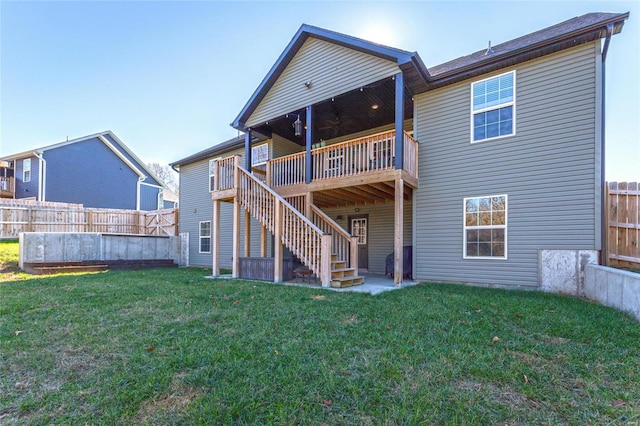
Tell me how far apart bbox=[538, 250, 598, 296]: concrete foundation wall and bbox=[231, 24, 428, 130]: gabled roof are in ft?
17.2

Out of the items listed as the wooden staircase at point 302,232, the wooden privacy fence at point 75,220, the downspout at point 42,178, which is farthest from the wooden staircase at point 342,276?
the downspout at point 42,178

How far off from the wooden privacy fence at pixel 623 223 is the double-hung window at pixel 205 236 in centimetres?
1358

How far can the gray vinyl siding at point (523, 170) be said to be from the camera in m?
6.40

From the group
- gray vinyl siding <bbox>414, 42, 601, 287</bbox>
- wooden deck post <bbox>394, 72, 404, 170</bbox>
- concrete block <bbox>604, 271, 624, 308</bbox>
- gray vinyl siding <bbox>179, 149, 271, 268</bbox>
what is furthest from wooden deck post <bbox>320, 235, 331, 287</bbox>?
gray vinyl siding <bbox>179, 149, 271, 268</bbox>

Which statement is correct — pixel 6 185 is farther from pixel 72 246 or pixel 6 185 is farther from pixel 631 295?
pixel 631 295

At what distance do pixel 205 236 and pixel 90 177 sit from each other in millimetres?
12939

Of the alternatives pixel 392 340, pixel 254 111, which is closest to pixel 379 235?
pixel 254 111

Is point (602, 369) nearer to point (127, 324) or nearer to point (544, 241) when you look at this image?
point (544, 241)

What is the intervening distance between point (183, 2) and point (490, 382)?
42.6 ft

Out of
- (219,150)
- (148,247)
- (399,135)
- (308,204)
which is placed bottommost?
(148,247)

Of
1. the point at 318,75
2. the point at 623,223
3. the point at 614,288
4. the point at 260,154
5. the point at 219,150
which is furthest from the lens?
the point at 219,150

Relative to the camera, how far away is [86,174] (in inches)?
802

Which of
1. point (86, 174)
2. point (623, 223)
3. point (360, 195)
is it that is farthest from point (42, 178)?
point (623, 223)

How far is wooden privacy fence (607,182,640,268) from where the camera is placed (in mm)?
6801
